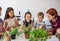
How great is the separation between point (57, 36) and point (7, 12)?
660 mm

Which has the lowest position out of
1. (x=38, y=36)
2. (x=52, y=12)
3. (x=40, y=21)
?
(x=38, y=36)

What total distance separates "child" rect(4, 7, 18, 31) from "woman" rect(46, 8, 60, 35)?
413 millimetres

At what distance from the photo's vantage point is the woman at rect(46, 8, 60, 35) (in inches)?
75.7

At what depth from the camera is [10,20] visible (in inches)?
76.1

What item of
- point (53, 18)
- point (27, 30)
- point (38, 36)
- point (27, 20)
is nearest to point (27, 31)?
point (27, 30)

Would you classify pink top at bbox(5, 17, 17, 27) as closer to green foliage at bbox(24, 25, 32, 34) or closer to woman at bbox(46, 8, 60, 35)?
green foliage at bbox(24, 25, 32, 34)

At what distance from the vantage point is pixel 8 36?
5.82ft

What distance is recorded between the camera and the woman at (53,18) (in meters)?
1.92

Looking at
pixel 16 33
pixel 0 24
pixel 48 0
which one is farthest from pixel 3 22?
pixel 48 0

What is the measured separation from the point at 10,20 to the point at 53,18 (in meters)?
0.53

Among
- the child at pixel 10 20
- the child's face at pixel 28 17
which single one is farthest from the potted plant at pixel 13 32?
the child's face at pixel 28 17

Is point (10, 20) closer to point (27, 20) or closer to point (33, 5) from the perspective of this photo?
point (27, 20)

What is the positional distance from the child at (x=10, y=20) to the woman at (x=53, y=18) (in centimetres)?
41

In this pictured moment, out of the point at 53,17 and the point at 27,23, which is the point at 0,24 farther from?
the point at 53,17
